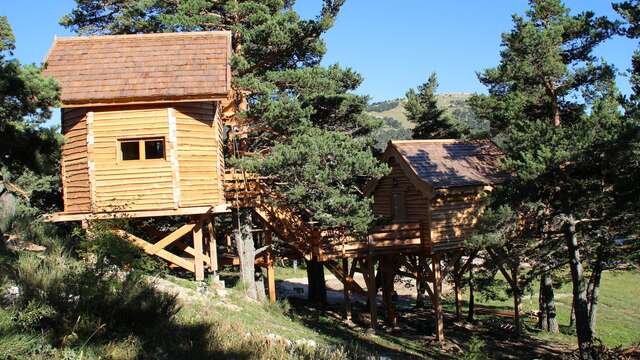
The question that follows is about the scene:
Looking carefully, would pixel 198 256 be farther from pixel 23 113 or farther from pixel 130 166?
pixel 23 113

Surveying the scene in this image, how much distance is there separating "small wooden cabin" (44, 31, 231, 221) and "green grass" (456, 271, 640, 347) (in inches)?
680

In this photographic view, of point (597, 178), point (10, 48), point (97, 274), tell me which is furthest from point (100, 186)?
point (597, 178)

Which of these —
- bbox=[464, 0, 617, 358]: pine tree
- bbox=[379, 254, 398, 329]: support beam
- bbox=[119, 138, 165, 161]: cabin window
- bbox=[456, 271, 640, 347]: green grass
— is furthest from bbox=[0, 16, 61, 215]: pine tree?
bbox=[456, 271, 640, 347]: green grass

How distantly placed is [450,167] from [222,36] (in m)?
9.70

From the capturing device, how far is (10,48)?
1002 cm

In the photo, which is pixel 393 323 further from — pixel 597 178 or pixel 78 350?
pixel 78 350

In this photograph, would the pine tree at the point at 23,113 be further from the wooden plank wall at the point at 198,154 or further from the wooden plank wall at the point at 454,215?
the wooden plank wall at the point at 454,215

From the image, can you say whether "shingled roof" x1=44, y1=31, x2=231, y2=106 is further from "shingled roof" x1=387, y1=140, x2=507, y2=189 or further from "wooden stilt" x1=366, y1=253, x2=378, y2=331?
"wooden stilt" x1=366, y1=253, x2=378, y2=331

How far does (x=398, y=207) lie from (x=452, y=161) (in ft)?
9.38

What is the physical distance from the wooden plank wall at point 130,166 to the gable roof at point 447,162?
904 cm

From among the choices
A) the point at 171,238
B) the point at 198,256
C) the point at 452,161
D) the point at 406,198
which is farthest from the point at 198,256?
the point at 452,161

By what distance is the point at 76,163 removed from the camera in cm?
1534

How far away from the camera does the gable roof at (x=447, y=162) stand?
18.8 metres

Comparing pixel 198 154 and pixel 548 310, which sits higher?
pixel 198 154
